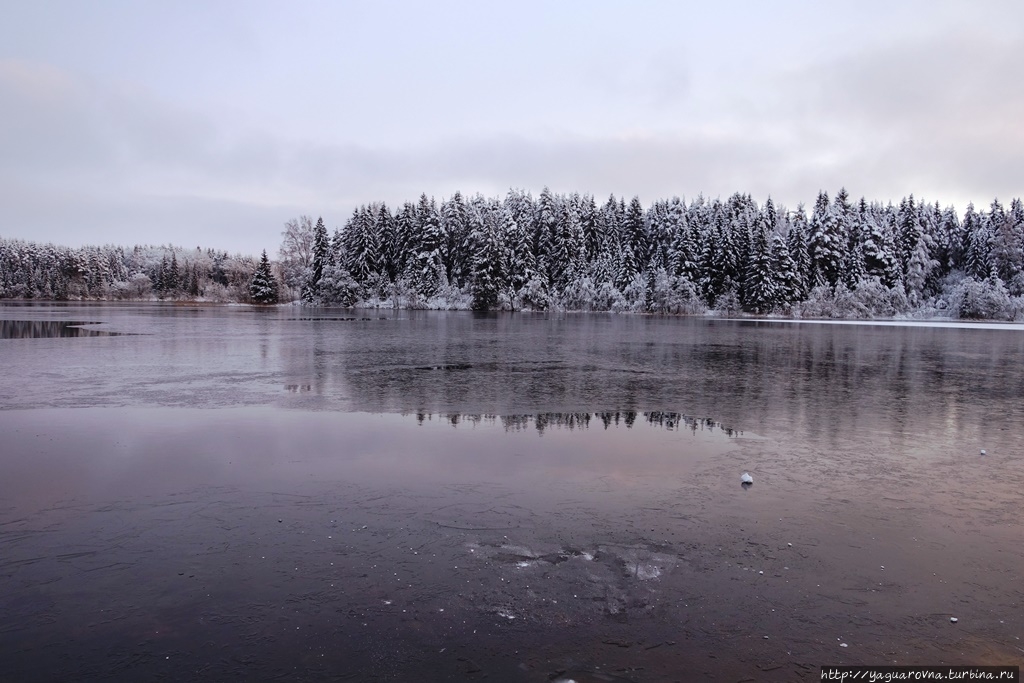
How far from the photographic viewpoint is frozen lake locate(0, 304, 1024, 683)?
16.0 ft

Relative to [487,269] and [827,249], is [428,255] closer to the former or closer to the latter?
[487,269]

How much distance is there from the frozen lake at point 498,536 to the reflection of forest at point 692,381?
0.23 metres

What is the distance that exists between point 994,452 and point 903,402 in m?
5.11

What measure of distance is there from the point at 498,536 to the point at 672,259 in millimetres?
82894

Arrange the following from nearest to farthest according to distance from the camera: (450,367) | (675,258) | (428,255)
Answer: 1. (450,367)
2. (675,258)
3. (428,255)

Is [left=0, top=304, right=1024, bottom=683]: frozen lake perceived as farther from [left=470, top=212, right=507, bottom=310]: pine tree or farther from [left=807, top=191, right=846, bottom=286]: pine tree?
[left=470, top=212, right=507, bottom=310]: pine tree

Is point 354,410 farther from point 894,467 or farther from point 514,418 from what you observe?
point 894,467

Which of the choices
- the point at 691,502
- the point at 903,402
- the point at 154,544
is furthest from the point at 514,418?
the point at 903,402

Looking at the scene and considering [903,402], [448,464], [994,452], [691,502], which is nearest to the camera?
[691,502]

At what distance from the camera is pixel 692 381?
62.0 feet

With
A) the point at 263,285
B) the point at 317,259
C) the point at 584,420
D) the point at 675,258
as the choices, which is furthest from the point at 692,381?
the point at 263,285

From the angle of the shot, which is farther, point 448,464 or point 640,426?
point 640,426

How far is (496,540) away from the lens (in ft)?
22.2

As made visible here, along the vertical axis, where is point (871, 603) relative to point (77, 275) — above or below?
below
